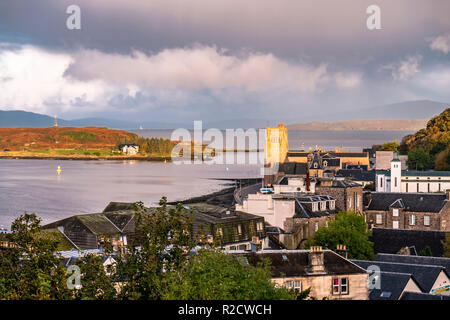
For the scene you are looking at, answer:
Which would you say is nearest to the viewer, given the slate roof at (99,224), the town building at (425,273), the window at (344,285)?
the window at (344,285)

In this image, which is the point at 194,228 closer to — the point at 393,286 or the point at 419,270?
the point at 419,270

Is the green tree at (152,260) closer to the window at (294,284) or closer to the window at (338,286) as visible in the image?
the window at (294,284)

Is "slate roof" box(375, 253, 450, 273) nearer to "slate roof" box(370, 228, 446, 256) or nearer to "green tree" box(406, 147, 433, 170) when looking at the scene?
"slate roof" box(370, 228, 446, 256)

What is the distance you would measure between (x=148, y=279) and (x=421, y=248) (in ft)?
81.7

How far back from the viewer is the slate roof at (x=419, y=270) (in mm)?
24031

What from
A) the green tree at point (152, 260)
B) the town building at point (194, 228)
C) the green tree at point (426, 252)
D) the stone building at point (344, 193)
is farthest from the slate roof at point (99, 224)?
the green tree at point (152, 260)

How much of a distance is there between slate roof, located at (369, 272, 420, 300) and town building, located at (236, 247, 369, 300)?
17.9 inches

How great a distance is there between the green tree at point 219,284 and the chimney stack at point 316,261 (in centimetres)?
869

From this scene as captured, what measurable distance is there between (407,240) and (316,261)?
52.8ft

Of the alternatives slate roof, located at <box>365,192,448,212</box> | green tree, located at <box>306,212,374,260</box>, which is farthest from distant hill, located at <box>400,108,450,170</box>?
green tree, located at <box>306,212,374,260</box>

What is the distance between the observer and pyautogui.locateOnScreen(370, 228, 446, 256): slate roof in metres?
36.2

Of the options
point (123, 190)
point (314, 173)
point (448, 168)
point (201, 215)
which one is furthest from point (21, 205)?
point (448, 168)

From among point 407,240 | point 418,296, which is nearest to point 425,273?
point 418,296
